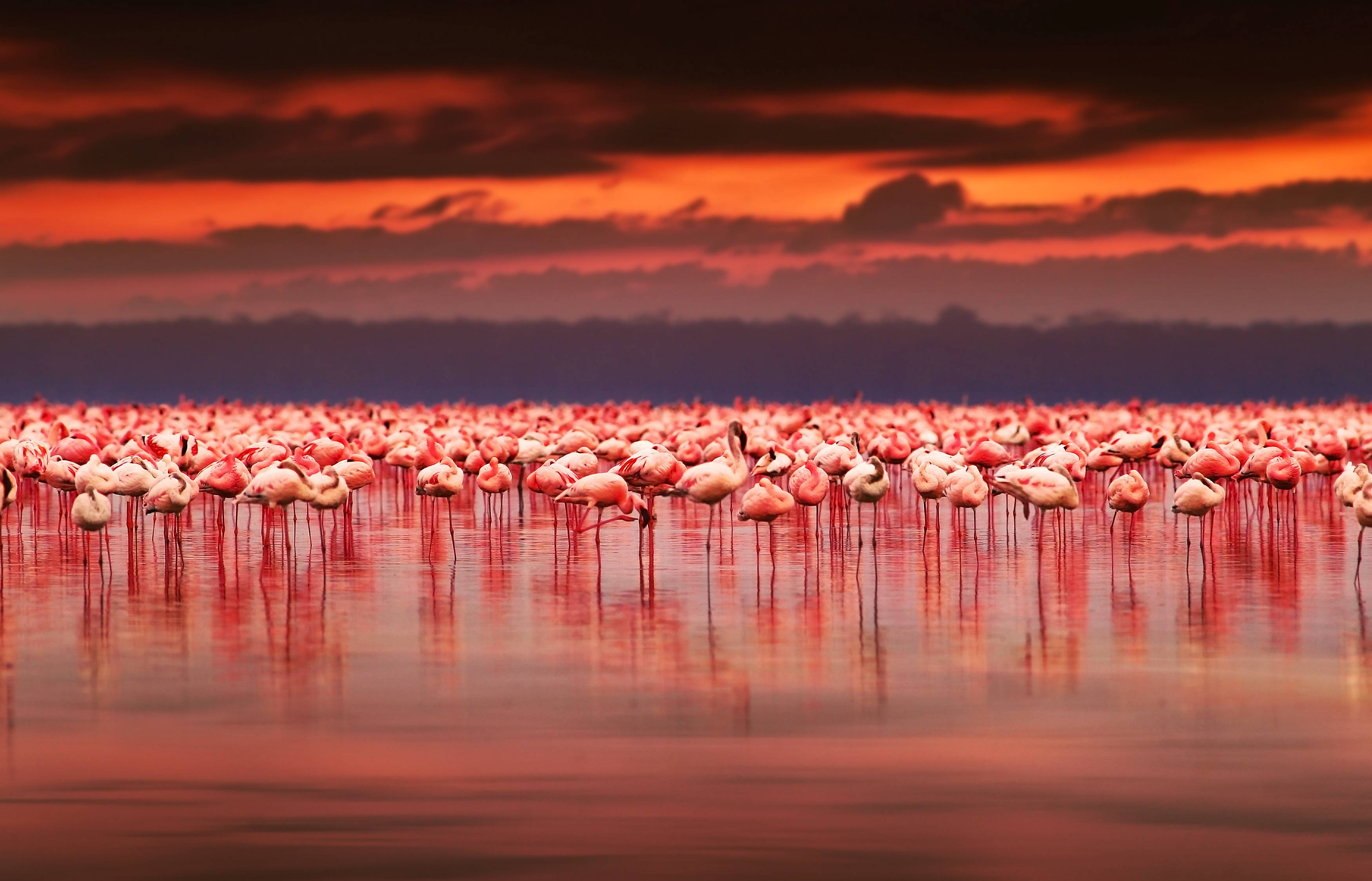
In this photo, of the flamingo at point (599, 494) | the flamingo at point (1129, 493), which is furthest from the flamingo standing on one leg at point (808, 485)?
the flamingo at point (1129, 493)

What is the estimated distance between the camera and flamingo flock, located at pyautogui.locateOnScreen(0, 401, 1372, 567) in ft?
71.5

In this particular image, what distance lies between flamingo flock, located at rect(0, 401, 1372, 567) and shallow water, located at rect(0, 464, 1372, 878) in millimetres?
959

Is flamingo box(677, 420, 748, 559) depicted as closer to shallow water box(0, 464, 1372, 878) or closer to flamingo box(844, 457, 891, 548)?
shallow water box(0, 464, 1372, 878)

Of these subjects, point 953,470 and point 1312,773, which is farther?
point 953,470

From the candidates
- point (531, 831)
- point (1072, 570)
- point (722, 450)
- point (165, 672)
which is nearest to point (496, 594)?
point (165, 672)

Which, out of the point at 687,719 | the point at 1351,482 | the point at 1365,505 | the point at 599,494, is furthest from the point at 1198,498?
the point at 687,719

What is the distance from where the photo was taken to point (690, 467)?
27594 mm

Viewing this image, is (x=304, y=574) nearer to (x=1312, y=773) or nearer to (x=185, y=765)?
(x=185, y=765)

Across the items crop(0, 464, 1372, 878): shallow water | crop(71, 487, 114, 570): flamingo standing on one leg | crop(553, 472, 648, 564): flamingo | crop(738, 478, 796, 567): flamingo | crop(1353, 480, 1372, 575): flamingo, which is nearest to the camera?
crop(0, 464, 1372, 878): shallow water

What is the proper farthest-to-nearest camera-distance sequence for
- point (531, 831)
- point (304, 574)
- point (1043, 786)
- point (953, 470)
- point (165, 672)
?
point (953, 470)
point (304, 574)
point (165, 672)
point (1043, 786)
point (531, 831)

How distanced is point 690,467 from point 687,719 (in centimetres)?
1546

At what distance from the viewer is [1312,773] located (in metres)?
10.6

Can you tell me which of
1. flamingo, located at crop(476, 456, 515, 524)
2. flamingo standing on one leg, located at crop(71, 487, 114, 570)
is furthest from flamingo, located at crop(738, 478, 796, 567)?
flamingo standing on one leg, located at crop(71, 487, 114, 570)

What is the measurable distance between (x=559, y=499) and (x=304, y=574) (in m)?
3.01
